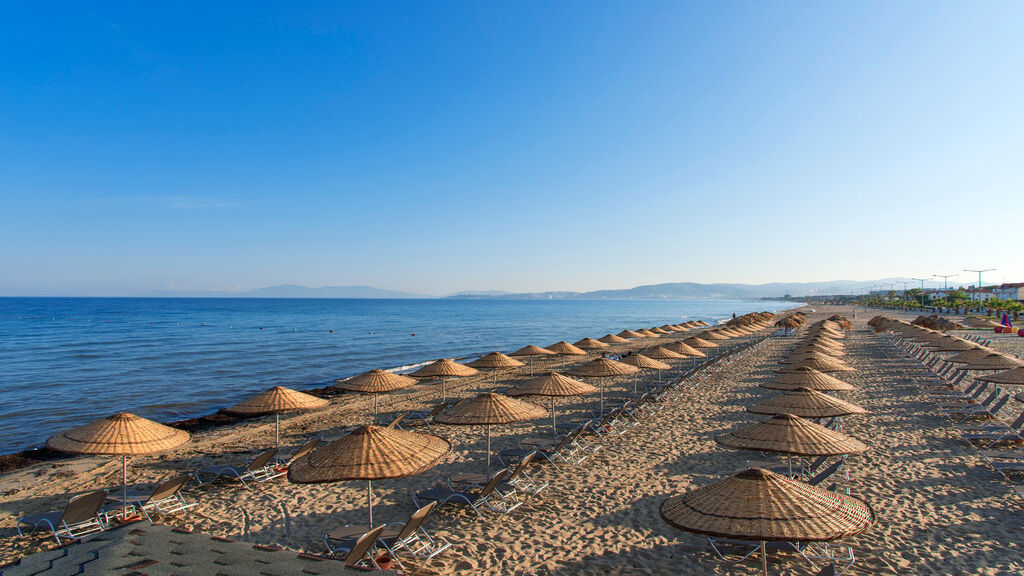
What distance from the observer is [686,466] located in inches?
367

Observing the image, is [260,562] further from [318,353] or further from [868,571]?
[318,353]

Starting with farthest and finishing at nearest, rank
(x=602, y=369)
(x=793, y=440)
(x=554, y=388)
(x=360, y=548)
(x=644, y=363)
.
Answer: (x=644, y=363) < (x=602, y=369) < (x=554, y=388) < (x=793, y=440) < (x=360, y=548)

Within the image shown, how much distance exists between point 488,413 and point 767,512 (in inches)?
186

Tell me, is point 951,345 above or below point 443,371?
above

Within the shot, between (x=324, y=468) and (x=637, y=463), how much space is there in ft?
19.6

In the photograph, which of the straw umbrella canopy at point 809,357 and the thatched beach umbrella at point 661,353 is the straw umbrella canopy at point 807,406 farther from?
the thatched beach umbrella at point 661,353

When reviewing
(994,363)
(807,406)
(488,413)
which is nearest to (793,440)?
(807,406)

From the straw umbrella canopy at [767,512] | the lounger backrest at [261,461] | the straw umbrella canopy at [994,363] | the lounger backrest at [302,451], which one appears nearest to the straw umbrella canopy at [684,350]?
the straw umbrella canopy at [994,363]

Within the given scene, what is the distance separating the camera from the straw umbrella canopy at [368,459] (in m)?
5.57

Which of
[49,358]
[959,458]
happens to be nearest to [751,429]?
[959,458]

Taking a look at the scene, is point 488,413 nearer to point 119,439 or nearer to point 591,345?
point 119,439

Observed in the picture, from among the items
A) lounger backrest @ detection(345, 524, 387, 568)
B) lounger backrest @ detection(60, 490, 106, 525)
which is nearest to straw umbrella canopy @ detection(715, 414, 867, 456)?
lounger backrest @ detection(345, 524, 387, 568)

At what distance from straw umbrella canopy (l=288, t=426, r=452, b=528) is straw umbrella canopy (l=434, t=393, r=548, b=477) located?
1.72 metres

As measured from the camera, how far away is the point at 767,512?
3.99m
